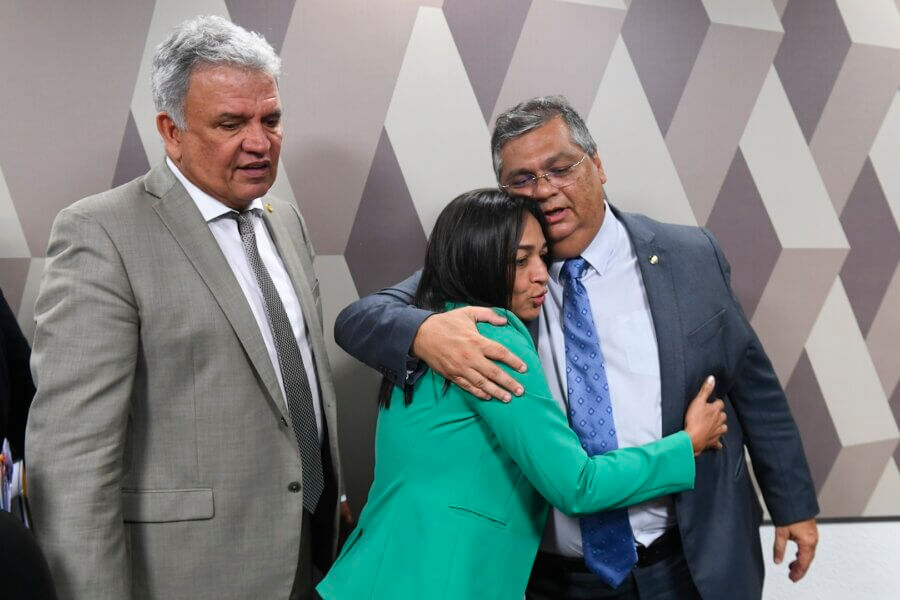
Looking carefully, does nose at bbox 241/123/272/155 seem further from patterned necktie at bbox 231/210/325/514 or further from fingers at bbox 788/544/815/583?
fingers at bbox 788/544/815/583

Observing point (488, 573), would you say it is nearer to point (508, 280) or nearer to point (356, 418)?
point (508, 280)

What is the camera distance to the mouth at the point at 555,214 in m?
1.67

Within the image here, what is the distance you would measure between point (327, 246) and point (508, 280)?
0.80 meters

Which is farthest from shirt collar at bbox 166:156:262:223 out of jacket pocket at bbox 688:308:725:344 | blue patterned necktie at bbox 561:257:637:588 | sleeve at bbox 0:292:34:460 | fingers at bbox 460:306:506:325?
jacket pocket at bbox 688:308:725:344

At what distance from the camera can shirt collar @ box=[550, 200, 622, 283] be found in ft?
5.58

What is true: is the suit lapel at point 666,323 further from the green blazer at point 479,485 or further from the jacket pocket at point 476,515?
the jacket pocket at point 476,515

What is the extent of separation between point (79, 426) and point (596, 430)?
0.96 metres

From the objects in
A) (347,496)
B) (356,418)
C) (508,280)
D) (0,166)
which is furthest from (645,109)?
(0,166)

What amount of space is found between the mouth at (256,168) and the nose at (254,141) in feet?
0.08

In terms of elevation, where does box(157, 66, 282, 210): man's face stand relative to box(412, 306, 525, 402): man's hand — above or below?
above

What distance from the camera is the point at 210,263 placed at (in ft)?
4.83

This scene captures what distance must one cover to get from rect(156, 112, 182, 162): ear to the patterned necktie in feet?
0.54

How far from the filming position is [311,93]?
2.09 metres

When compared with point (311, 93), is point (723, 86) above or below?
above
